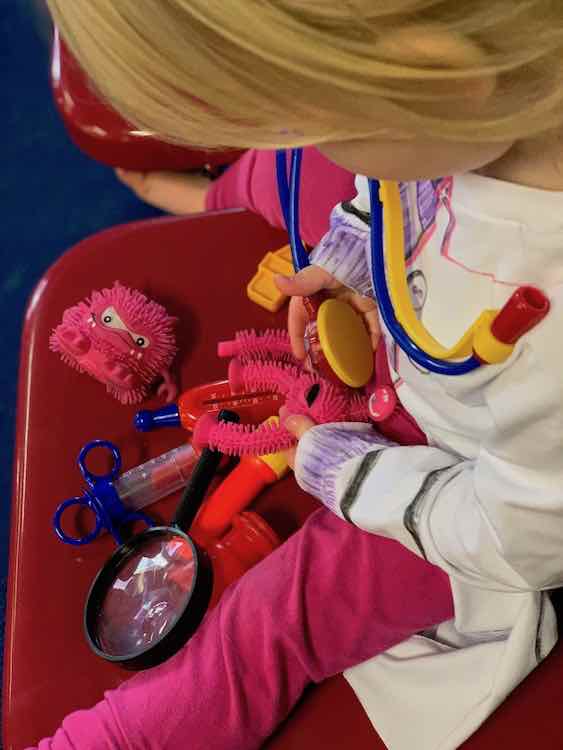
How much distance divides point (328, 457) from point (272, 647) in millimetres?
154

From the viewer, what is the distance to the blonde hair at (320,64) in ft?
1.16

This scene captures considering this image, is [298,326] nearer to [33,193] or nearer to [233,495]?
[233,495]

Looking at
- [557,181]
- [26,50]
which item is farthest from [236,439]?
[26,50]

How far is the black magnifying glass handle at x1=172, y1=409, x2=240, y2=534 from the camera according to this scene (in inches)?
27.1

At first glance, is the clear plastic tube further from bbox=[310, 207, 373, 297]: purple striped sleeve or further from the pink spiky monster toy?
Answer: bbox=[310, 207, 373, 297]: purple striped sleeve

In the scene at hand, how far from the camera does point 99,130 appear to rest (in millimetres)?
961

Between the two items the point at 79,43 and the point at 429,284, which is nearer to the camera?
the point at 79,43

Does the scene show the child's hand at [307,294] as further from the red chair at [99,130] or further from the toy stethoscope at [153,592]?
the red chair at [99,130]

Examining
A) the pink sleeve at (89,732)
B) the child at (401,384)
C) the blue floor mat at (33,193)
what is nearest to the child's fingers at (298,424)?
the child at (401,384)

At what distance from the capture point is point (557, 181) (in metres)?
0.47

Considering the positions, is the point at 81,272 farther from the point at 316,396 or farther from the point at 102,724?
the point at 102,724

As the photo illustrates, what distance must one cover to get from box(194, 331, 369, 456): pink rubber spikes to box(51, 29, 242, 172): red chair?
12.7 inches

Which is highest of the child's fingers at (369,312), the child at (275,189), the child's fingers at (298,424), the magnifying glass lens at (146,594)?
the child at (275,189)

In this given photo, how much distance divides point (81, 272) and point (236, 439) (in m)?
0.26
